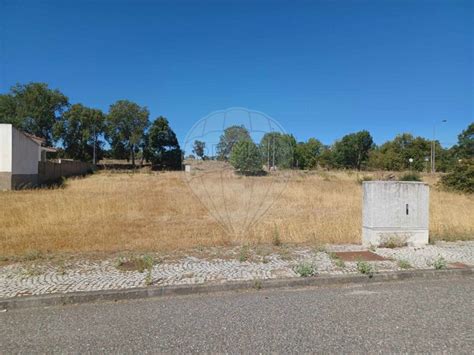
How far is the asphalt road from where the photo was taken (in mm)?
3205

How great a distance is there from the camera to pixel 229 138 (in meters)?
7.36

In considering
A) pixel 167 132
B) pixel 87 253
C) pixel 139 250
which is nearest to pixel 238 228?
pixel 139 250

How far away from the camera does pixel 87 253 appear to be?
664 cm

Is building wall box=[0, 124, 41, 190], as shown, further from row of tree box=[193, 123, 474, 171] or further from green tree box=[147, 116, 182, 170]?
green tree box=[147, 116, 182, 170]

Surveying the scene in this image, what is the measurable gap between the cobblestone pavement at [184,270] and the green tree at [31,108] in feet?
214

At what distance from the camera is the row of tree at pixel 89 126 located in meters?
60.2

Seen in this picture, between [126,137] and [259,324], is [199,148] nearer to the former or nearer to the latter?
[259,324]

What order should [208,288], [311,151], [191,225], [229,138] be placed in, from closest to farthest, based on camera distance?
[208,288] < [229,138] < [191,225] < [311,151]

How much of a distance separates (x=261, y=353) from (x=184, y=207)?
12.2 meters

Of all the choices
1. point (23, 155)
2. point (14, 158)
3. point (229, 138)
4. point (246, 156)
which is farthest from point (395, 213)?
point (23, 155)

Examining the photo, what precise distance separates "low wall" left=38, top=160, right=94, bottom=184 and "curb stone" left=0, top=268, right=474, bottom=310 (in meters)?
27.2

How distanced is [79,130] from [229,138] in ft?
216

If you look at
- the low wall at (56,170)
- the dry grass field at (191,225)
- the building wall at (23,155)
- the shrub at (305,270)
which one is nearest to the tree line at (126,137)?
the low wall at (56,170)

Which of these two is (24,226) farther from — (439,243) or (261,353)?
(439,243)
